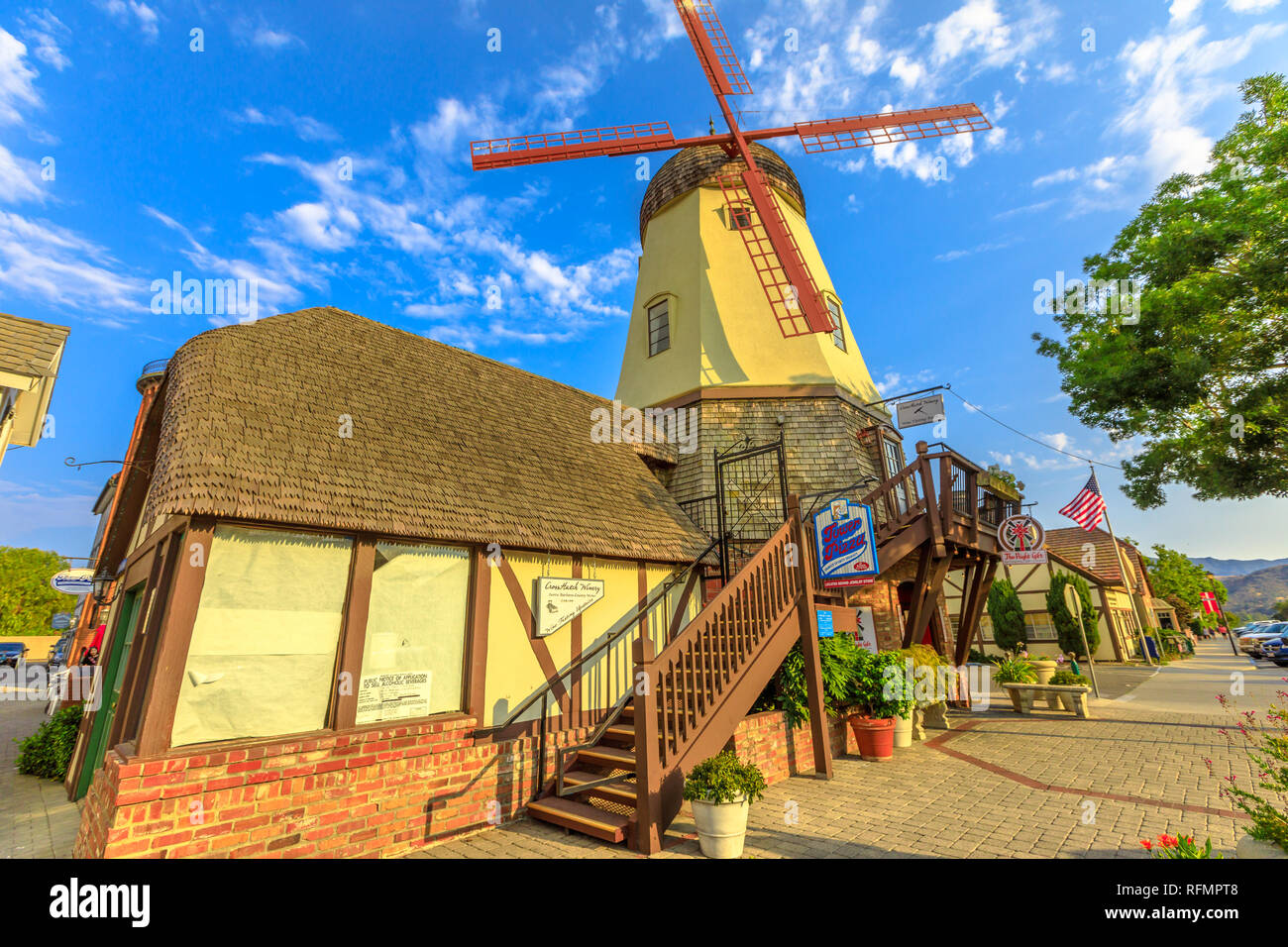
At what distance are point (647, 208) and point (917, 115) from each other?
29.7 feet

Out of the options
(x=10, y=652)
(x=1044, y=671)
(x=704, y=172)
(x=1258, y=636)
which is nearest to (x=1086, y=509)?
(x=1044, y=671)

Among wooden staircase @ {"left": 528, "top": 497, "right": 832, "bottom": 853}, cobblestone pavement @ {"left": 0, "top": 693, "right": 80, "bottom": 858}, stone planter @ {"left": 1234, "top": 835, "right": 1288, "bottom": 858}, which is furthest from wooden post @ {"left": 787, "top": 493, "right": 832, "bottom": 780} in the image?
cobblestone pavement @ {"left": 0, "top": 693, "right": 80, "bottom": 858}

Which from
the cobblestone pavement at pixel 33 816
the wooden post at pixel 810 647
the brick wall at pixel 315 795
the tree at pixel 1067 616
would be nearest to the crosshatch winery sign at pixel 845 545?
the wooden post at pixel 810 647

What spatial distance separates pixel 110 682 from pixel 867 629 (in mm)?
13107

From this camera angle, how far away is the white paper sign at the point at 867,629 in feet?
38.7

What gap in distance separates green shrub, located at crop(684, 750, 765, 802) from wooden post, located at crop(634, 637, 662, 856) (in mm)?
406

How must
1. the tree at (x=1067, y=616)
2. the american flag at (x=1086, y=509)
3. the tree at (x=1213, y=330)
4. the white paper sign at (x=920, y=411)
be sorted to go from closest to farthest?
1. the tree at (x=1213, y=330)
2. the white paper sign at (x=920, y=411)
3. the american flag at (x=1086, y=509)
4. the tree at (x=1067, y=616)

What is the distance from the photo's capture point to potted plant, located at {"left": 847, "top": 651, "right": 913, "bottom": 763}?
863 cm

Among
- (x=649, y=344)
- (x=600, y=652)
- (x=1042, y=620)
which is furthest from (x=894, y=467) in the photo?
(x=1042, y=620)

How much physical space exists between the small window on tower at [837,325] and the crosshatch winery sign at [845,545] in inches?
313

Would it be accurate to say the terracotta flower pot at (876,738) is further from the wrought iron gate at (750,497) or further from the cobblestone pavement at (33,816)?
the cobblestone pavement at (33,816)

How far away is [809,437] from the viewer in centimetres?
1304
